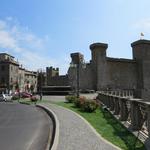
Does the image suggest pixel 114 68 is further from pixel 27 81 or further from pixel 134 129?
pixel 27 81

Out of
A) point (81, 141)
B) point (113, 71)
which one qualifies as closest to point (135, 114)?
point (81, 141)

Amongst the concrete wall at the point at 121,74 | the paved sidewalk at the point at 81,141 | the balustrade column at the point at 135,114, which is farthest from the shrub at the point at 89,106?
the concrete wall at the point at 121,74

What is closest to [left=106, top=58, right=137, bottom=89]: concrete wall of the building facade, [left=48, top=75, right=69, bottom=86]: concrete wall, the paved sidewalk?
[left=48, top=75, right=69, bottom=86]: concrete wall

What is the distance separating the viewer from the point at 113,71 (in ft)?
208

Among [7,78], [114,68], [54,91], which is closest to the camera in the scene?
[54,91]

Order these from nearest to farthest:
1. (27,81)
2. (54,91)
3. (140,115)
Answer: (140,115), (54,91), (27,81)

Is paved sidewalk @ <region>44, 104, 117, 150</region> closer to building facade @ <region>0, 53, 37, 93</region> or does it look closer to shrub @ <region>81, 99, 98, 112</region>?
shrub @ <region>81, 99, 98, 112</region>

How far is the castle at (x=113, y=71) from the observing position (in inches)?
2398

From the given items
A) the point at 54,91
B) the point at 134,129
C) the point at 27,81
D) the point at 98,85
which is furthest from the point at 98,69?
the point at 27,81

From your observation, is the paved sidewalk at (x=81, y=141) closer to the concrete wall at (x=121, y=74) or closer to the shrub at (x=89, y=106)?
the shrub at (x=89, y=106)

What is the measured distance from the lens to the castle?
60.9 metres

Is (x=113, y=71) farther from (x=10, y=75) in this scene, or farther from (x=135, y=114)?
(x=10, y=75)

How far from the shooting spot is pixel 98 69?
60469 millimetres

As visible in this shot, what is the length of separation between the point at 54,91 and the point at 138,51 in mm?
19458
